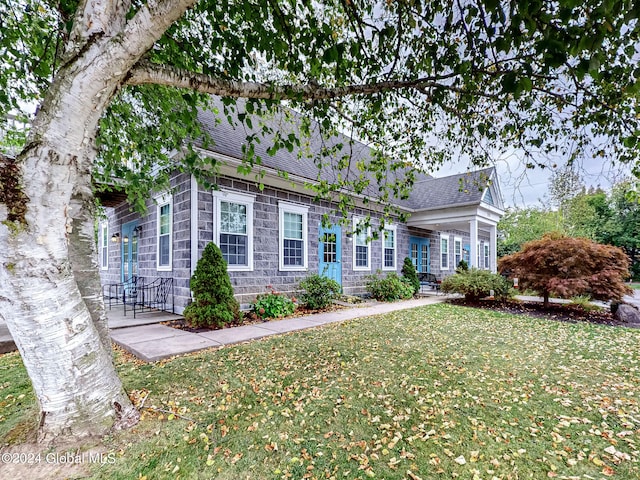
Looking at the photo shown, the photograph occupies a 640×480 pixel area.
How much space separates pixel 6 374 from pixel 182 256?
3593mm

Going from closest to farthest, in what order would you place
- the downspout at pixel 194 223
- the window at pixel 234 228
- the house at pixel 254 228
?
1. the downspout at pixel 194 223
2. the house at pixel 254 228
3. the window at pixel 234 228

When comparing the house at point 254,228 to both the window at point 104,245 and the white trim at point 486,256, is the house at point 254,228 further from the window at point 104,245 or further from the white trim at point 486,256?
the white trim at point 486,256

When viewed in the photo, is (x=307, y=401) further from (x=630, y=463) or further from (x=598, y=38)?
(x=598, y=38)

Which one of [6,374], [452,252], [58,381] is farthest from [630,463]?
[452,252]

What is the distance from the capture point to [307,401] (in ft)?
10.2

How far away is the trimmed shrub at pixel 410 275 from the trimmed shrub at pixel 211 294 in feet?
25.4

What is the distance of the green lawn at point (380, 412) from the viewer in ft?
7.16

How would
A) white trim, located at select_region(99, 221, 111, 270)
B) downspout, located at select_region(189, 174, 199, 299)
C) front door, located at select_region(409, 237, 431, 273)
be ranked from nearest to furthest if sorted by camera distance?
1. downspout, located at select_region(189, 174, 199, 299)
2. white trim, located at select_region(99, 221, 111, 270)
3. front door, located at select_region(409, 237, 431, 273)

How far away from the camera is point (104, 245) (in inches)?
479

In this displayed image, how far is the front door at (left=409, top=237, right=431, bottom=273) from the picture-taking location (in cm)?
1382

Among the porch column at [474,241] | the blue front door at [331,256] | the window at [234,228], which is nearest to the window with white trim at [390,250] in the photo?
the blue front door at [331,256]

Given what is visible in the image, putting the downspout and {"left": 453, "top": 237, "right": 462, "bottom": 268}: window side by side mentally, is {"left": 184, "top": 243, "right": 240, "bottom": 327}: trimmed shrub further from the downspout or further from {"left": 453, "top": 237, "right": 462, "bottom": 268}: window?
{"left": 453, "top": 237, "right": 462, "bottom": 268}: window

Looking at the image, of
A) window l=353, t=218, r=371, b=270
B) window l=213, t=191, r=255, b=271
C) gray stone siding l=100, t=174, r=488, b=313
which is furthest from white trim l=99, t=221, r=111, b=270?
window l=353, t=218, r=371, b=270

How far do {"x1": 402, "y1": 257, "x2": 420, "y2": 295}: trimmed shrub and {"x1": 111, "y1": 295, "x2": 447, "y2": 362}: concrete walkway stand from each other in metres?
5.22
